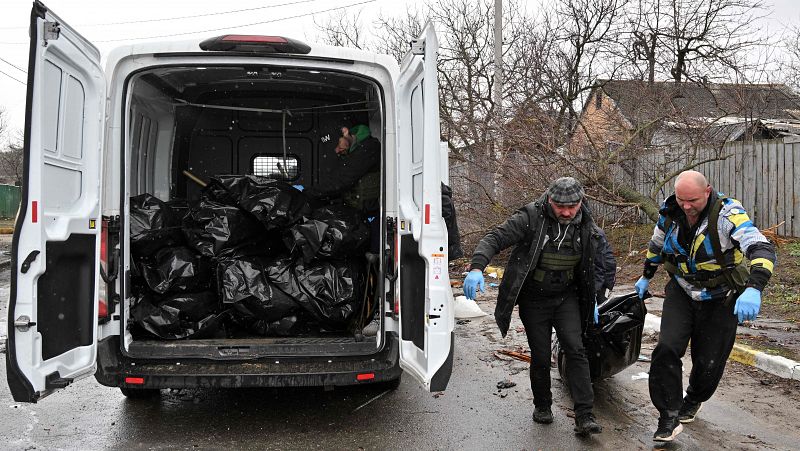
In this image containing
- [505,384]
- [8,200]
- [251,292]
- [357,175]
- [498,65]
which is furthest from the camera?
[8,200]

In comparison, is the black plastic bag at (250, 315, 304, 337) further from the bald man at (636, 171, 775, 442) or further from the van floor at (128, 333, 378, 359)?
the bald man at (636, 171, 775, 442)

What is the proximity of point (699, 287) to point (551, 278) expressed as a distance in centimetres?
87

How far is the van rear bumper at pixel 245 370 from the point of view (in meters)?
3.80

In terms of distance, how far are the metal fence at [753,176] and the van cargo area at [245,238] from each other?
24.3 feet

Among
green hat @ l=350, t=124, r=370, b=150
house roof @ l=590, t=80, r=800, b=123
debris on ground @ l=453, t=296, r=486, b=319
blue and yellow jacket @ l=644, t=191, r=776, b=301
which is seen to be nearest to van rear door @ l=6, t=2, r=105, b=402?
green hat @ l=350, t=124, r=370, b=150

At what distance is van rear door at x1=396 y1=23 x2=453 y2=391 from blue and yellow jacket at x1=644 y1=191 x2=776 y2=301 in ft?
4.97

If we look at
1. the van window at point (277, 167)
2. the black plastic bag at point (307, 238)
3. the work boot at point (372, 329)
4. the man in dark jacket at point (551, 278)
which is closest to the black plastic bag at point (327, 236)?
the black plastic bag at point (307, 238)

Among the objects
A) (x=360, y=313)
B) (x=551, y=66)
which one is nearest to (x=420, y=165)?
(x=360, y=313)

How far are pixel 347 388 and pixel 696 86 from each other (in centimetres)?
1225

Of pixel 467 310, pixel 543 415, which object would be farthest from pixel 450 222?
pixel 467 310

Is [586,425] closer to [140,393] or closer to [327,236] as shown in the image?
[327,236]

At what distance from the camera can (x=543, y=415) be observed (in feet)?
14.3

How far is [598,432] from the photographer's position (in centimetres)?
404

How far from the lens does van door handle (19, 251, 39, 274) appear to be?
3.24m
